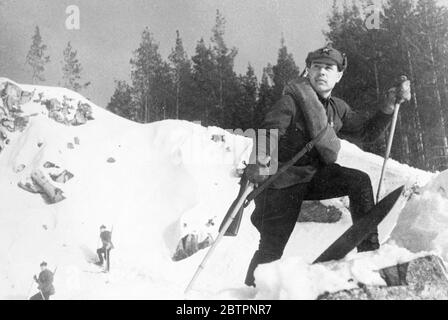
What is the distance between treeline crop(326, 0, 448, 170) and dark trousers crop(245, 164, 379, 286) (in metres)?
11.8

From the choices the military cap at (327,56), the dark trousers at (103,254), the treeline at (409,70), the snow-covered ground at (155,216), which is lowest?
the dark trousers at (103,254)

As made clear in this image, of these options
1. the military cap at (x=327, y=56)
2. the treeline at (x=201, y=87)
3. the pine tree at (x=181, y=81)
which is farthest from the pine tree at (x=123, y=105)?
the military cap at (x=327, y=56)

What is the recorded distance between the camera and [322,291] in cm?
210

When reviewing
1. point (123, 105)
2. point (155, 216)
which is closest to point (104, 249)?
point (155, 216)

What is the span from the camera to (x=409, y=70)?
15906 millimetres

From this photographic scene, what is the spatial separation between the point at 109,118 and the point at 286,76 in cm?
1222

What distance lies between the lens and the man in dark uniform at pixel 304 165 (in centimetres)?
294

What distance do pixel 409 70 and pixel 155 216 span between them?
12111 millimetres

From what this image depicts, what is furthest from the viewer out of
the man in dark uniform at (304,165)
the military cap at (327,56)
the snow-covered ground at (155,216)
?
the military cap at (327,56)

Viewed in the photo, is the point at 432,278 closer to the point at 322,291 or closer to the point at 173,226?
the point at 322,291

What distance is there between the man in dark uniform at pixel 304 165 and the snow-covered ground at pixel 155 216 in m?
0.60

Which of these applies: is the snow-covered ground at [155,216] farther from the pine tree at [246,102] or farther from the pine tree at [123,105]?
the pine tree at [123,105]

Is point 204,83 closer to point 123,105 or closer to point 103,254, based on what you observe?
point 123,105

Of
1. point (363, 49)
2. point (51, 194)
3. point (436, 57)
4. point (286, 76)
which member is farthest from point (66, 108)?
point (436, 57)
